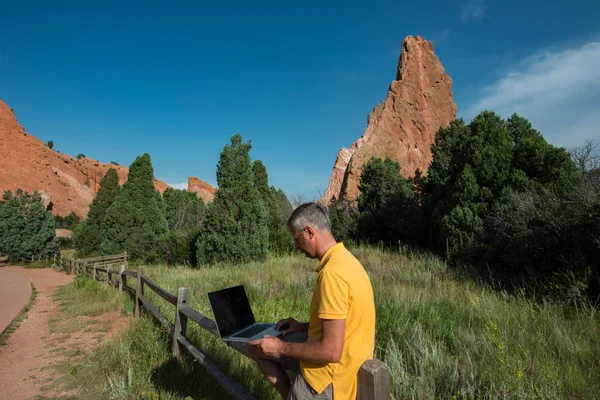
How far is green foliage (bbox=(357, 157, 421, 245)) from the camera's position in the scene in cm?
1295

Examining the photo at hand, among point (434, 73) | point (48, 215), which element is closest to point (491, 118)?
point (48, 215)

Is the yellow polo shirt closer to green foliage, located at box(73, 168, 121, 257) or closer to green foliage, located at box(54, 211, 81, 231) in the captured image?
green foliage, located at box(73, 168, 121, 257)

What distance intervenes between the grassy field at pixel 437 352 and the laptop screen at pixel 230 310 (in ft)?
4.58

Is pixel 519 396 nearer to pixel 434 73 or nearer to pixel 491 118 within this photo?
pixel 491 118

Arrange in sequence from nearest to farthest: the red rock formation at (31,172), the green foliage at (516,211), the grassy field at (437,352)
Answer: the grassy field at (437,352), the green foliage at (516,211), the red rock formation at (31,172)

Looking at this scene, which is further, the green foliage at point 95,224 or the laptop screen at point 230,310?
the green foliage at point 95,224

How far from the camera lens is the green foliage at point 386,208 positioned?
42.5ft

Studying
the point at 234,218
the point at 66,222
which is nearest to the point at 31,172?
the point at 66,222

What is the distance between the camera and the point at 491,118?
1080 centimetres

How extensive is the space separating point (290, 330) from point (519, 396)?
171 centimetres

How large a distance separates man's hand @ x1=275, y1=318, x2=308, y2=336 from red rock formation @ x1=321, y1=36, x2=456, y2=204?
38.6 m

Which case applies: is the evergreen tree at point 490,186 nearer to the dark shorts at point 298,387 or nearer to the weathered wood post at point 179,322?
the weathered wood post at point 179,322

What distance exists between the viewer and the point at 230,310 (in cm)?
232

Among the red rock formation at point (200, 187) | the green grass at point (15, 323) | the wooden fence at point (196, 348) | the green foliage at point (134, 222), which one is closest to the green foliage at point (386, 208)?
the wooden fence at point (196, 348)
